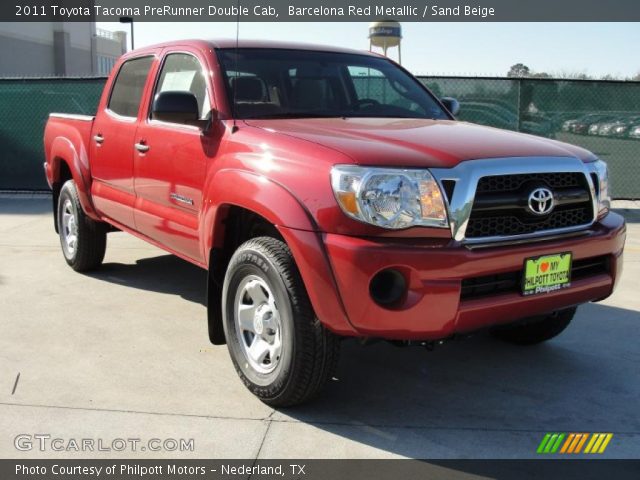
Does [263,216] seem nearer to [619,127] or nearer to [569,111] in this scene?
[569,111]

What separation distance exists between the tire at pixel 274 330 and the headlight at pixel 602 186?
1571 millimetres

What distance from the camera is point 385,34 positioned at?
119ft

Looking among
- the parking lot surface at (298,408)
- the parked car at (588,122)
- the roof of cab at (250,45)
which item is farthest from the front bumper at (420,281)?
the parked car at (588,122)

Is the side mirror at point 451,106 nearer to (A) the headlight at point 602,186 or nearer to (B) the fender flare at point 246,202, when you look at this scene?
(A) the headlight at point 602,186

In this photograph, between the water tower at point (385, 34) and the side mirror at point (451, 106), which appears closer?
the side mirror at point (451, 106)

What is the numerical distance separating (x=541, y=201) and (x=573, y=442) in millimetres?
1107

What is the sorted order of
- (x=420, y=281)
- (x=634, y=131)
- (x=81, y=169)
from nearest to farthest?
(x=420, y=281) → (x=81, y=169) → (x=634, y=131)

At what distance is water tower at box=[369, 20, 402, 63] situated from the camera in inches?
1433

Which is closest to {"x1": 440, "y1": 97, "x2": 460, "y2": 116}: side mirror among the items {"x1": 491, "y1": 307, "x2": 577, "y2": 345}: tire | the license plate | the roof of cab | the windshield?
the windshield

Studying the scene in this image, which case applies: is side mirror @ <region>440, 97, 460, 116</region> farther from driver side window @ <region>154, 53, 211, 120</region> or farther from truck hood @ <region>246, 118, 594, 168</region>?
driver side window @ <region>154, 53, 211, 120</region>

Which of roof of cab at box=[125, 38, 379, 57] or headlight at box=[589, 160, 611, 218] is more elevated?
roof of cab at box=[125, 38, 379, 57]

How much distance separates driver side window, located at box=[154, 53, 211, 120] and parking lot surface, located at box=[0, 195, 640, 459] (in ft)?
4.95

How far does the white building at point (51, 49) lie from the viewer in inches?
1487

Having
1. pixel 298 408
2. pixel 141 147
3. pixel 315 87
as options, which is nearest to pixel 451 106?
pixel 315 87
